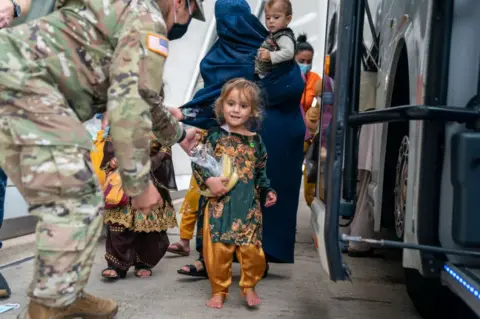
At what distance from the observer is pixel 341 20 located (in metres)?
1.89

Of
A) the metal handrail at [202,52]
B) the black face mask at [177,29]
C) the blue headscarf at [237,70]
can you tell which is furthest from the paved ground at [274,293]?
the metal handrail at [202,52]

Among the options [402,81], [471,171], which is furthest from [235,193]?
[471,171]

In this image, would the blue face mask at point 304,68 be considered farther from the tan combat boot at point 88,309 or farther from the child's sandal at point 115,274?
the tan combat boot at point 88,309

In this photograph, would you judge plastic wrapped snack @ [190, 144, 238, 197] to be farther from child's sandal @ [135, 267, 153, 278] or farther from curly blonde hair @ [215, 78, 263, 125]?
child's sandal @ [135, 267, 153, 278]

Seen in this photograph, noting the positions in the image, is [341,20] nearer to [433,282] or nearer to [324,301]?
[433,282]

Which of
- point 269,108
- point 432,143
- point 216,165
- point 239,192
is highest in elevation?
point 269,108

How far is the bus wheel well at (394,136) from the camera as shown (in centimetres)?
254

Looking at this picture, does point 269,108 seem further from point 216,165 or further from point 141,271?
point 141,271

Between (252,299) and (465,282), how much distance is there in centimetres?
132

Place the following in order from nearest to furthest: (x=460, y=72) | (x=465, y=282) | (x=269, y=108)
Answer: (x=465, y=282)
(x=460, y=72)
(x=269, y=108)

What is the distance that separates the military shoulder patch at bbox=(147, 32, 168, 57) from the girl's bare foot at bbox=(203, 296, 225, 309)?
4.48 feet

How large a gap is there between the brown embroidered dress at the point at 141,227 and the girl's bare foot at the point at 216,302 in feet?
2.20

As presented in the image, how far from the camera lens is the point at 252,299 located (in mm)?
2799

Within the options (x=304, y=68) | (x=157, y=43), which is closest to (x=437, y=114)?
(x=157, y=43)
